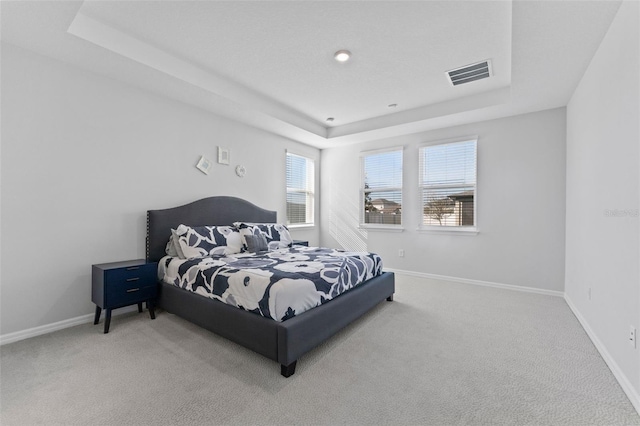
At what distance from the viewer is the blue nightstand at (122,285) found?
2555 millimetres

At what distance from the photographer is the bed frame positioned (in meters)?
1.95

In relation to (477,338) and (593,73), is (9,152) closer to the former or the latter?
(477,338)

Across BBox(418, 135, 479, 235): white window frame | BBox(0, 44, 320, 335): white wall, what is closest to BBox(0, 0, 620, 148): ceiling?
BBox(0, 44, 320, 335): white wall

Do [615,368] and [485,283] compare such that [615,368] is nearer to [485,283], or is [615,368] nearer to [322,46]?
[485,283]

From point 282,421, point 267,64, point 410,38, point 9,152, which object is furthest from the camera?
point 267,64

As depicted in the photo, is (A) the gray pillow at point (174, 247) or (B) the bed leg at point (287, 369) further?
(A) the gray pillow at point (174, 247)

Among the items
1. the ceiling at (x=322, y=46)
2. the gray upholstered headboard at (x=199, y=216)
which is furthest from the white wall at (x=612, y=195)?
the gray upholstered headboard at (x=199, y=216)

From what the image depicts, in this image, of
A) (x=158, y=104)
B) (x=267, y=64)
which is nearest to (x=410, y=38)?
(x=267, y=64)

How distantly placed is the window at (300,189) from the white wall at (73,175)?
2004 mm

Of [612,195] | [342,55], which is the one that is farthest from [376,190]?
[612,195]

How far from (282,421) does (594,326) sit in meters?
2.71

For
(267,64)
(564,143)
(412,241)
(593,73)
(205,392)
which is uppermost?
(267,64)

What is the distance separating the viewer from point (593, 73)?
2.47 m

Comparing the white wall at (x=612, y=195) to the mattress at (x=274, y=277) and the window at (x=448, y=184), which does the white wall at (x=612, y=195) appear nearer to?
the window at (x=448, y=184)
